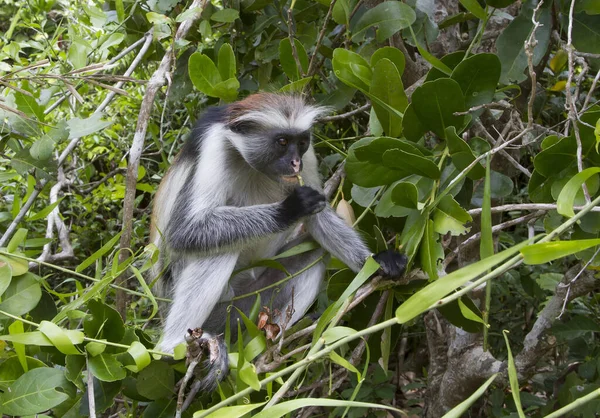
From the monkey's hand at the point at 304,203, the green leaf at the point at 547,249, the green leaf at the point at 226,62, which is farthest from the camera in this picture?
the monkey's hand at the point at 304,203

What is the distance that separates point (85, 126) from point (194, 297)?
3.76 feet

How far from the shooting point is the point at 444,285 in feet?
5.31

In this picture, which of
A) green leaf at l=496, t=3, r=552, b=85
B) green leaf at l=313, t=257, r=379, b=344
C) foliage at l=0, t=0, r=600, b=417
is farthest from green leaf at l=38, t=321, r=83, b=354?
green leaf at l=496, t=3, r=552, b=85

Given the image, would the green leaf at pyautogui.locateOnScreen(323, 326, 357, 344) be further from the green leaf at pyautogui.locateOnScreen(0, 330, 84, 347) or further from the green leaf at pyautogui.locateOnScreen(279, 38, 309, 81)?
the green leaf at pyautogui.locateOnScreen(279, 38, 309, 81)

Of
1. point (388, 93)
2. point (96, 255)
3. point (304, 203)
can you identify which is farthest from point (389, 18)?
point (96, 255)

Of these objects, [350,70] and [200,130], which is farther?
[200,130]

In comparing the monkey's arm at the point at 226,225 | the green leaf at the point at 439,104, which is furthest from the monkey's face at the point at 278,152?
the green leaf at the point at 439,104

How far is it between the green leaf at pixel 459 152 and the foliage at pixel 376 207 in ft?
0.04

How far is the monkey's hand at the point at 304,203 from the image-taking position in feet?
12.0

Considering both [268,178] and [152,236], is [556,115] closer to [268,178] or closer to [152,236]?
[268,178]

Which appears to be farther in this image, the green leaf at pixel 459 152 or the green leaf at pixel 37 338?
the green leaf at pixel 459 152

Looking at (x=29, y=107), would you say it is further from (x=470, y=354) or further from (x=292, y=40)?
(x=470, y=354)

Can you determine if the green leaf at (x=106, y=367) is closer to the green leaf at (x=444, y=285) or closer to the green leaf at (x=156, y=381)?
the green leaf at (x=156, y=381)

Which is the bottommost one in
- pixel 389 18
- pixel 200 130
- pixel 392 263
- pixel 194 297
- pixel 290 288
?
pixel 290 288
